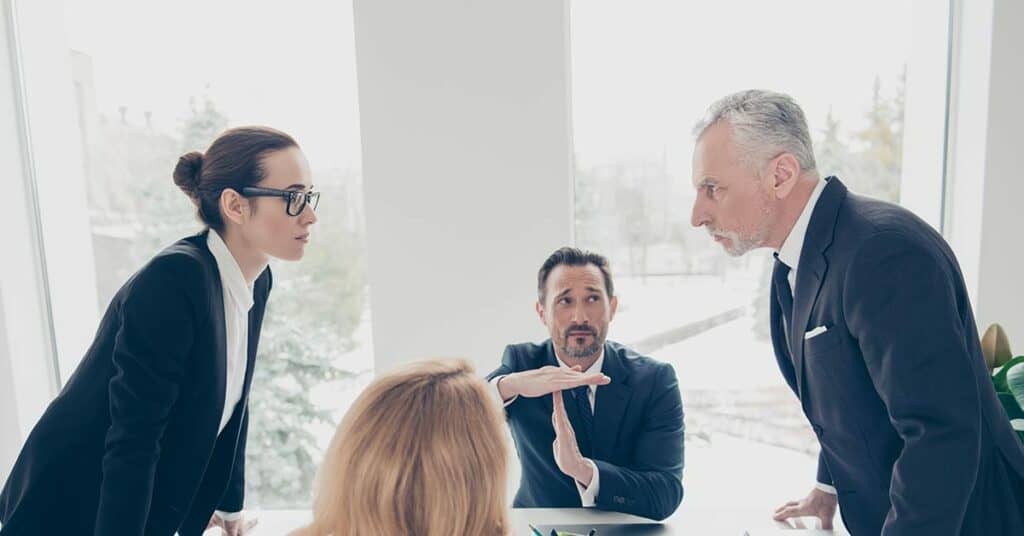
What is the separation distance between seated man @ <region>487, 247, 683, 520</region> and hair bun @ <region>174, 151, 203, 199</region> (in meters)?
A: 1.02

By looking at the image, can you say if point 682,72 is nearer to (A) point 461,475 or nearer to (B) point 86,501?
(A) point 461,475

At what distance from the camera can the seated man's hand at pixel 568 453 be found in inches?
76.0

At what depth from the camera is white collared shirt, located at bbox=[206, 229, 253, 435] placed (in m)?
1.82

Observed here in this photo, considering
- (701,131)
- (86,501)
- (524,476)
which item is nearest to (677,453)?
(524,476)

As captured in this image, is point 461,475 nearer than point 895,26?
Yes

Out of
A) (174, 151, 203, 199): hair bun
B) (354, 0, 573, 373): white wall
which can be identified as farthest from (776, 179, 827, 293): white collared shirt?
(174, 151, 203, 199): hair bun

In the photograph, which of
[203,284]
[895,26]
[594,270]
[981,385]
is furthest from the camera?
[895,26]

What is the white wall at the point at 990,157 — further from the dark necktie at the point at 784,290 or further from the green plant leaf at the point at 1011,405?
the dark necktie at the point at 784,290

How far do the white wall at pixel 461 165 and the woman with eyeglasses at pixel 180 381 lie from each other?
38.8 inches

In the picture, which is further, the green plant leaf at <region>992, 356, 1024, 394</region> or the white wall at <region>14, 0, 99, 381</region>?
the white wall at <region>14, 0, 99, 381</region>

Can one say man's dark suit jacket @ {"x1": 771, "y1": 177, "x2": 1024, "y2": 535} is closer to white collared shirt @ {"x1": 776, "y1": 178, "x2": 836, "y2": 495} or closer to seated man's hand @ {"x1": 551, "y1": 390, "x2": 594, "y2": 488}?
white collared shirt @ {"x1": 776, "y1": 178, "x2": 836, "y2": 495}

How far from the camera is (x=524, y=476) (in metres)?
2.28

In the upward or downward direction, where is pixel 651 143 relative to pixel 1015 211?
upward

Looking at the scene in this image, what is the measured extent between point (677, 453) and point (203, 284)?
1.41m
